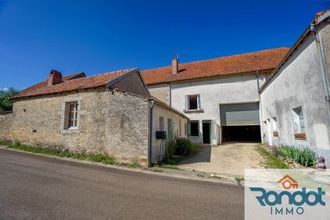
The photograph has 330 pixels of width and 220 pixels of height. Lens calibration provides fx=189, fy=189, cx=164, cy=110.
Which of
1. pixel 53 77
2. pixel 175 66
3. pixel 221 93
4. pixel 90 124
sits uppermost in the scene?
pixel 175 66

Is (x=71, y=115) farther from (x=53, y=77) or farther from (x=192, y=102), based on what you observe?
(x=192, y=102)

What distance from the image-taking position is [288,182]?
6324 millimetres

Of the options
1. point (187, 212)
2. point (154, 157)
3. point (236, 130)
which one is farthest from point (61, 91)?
point (236, 130)

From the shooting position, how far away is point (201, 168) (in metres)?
8.29

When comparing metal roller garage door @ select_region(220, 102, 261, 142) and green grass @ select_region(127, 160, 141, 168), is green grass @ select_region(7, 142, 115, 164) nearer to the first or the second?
green grass @ select_region(127, 160, 141, 168)

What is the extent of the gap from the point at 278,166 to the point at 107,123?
8118mm

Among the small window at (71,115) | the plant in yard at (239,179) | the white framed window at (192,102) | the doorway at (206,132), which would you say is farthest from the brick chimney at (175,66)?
the plant in yard at (239,179)

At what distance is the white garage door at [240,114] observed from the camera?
16142 mm

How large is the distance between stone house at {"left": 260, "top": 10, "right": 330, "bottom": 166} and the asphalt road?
3.65 metres

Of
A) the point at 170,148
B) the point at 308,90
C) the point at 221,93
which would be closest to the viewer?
the point at 308,90

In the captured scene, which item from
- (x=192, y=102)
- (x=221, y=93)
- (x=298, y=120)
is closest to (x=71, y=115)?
(x=192, y=102)

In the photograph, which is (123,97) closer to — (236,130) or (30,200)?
(30,200)

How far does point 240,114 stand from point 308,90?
32.2 ft

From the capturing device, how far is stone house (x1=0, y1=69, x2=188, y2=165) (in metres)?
8.63
